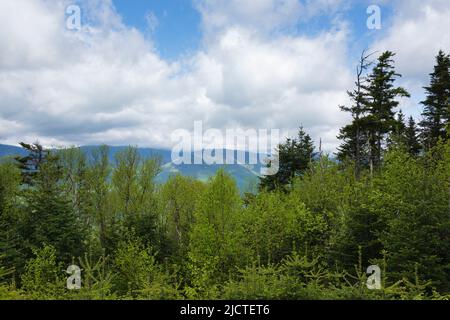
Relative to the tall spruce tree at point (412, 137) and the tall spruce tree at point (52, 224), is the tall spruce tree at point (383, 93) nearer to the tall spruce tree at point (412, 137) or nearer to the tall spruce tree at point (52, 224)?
the tall spruce tree at point (412, 137)

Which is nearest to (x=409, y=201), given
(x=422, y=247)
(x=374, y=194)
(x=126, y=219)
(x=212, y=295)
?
(x=422, y=247)

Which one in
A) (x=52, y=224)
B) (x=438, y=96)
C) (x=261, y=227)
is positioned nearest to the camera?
(x=52, y=224)

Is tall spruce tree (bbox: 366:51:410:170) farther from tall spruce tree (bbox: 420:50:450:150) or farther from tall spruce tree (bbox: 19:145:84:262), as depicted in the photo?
tall spruce tree (bbox: 19:145:84:262)

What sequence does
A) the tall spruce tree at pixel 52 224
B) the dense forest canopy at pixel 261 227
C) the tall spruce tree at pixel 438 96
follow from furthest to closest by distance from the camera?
the tall spruce tree at pixel 438 96 < the tall spruce tree at pixel 52 224 < the dense forest canopy at pixel 261 227

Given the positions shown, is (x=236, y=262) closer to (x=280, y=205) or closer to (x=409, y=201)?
(x=280, y=205)

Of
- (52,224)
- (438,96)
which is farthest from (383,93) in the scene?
(52,224)

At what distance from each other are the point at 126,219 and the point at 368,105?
25.3 m

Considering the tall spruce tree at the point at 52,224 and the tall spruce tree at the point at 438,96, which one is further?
the tall spruce tree at the point at 438,96

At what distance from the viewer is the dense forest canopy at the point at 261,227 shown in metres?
9.88

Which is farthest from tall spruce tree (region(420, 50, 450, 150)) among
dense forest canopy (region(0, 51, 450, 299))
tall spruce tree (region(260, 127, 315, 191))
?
tall spruce tree (region(260, 127, 315, 191))

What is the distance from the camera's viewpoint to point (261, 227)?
30641mm

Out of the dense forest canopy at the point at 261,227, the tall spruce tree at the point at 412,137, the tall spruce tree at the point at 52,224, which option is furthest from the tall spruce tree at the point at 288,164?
the tall spruce tree at the point at 52,224

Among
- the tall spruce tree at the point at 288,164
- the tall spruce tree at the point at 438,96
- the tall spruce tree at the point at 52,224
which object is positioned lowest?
the tall spruce tree at the point at 52,224

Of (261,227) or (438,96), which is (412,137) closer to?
(438,96)
